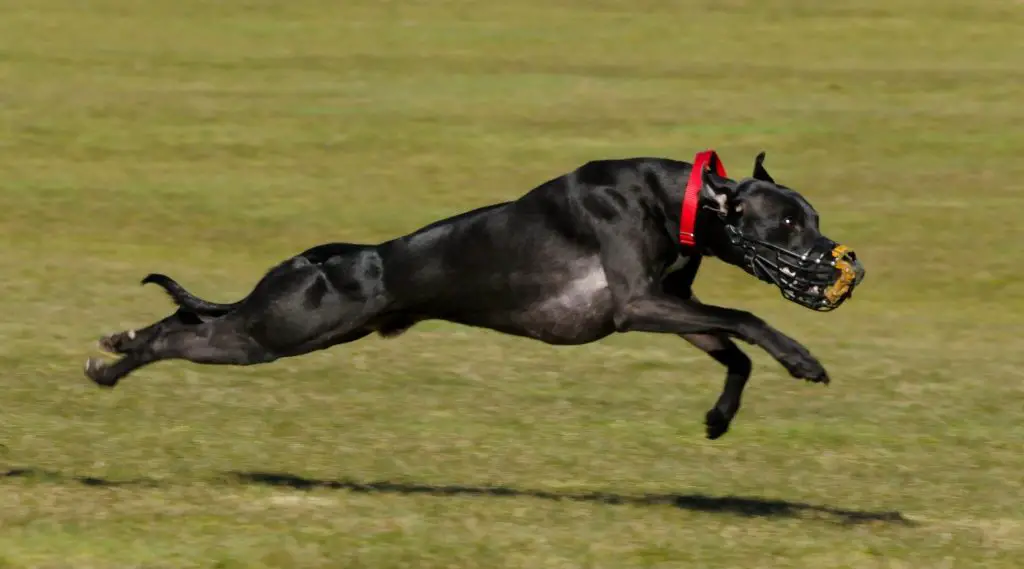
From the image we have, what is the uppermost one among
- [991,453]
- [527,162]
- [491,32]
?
[491,32]

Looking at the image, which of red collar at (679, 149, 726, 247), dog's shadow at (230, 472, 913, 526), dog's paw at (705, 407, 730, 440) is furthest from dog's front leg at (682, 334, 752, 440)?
red collar at (679, 149, 726, 247)

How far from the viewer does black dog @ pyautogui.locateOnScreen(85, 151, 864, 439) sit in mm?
8508

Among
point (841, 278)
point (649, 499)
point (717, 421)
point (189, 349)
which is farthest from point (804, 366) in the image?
point (189, 349)

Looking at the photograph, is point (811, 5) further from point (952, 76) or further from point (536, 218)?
point (536, 218)

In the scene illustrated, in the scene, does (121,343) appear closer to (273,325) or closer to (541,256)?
(273,325)

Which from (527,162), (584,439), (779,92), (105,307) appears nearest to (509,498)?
(584,439)

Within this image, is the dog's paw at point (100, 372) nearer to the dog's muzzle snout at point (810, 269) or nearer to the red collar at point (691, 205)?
the red collar at point (691, 205)

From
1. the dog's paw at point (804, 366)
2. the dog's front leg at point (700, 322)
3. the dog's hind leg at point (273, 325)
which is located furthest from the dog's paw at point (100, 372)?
the dog's paw at point (804, 366)

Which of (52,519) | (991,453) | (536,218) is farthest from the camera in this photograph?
(991,453)

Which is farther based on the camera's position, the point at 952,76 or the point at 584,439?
the point at 952,76

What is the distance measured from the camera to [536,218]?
897cm

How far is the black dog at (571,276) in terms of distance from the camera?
851 centimetres

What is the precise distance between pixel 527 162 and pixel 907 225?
5.01m

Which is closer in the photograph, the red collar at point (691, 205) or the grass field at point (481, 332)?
the red collar at point (691, 205)
